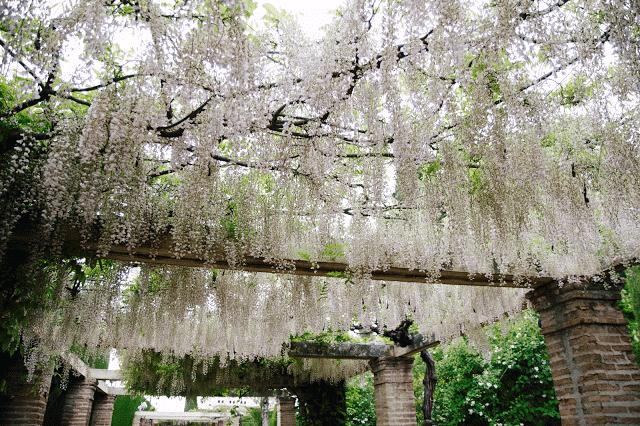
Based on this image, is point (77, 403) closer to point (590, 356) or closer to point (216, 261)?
point (216, 261)

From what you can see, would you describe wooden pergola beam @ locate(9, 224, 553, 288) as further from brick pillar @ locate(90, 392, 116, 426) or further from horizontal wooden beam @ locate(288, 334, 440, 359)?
brick pillar @ locate(90, 392, 116, 426)

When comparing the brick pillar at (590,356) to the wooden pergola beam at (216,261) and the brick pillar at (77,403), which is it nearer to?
the wooden pergola beam at (216,261)

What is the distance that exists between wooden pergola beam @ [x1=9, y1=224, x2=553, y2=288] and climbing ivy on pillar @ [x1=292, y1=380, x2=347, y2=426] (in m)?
4.39

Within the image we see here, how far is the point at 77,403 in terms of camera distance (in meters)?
Result: 7.25

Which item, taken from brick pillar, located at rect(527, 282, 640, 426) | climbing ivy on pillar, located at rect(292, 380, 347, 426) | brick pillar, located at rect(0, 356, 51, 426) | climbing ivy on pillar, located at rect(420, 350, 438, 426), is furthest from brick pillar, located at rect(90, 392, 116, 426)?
brick pillar, located at rect(527, 282, 640, 426)

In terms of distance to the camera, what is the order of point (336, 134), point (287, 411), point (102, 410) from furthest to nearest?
point (287, 411) → point (102, 410) → point (336, 134)

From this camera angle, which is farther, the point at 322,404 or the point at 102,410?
the point at 102,410

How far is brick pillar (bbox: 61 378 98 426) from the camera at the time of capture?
280 inches

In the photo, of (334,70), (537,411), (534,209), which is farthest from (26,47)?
(537,411)

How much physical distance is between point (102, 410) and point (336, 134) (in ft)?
30.8

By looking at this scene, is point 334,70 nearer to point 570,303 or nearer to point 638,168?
point 638,168

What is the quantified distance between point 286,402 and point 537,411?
5.27 m

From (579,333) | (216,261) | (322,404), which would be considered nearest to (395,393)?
(322,404)

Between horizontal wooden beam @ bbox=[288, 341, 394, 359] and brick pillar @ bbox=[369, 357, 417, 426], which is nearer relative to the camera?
brick pillar @ bbox=[369, 357, 417, 426]
